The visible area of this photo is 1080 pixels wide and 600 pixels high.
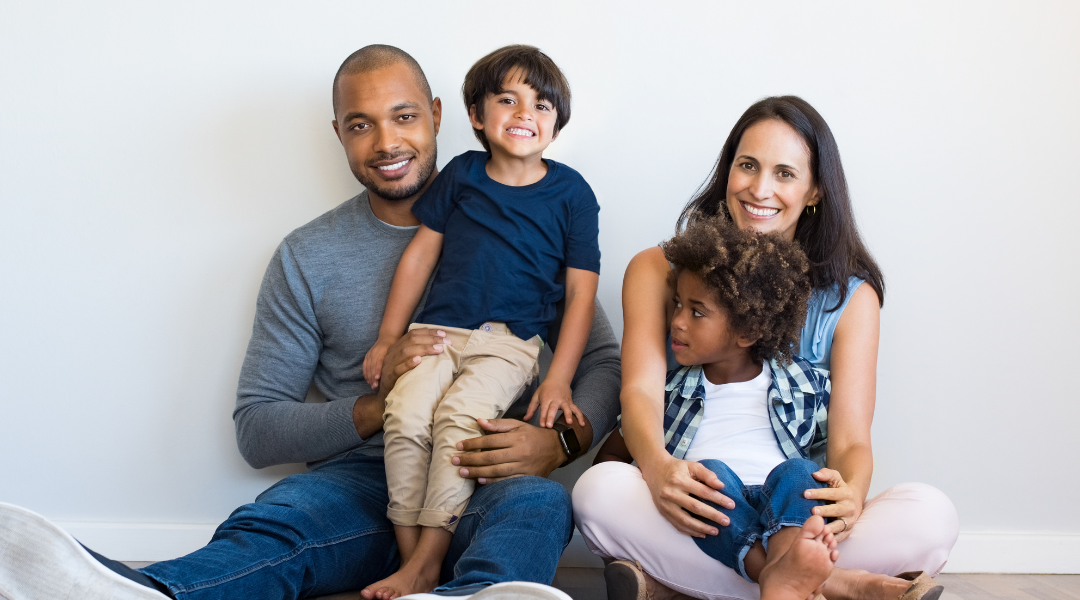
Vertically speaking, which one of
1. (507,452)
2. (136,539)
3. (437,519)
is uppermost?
(507,452)

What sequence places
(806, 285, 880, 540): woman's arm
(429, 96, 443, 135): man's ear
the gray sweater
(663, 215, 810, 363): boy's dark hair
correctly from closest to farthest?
(806, 285, 880, 540): woman's arm → (663, 215, 810, 363): boy's dark hair → the gray sweater → (429, 96, 443, 135): man's ear

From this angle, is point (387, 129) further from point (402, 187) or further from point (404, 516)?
point (404, 516)

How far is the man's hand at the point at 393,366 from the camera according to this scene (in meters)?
1.67

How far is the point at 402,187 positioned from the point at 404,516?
0.79 m

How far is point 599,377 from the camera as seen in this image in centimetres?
185

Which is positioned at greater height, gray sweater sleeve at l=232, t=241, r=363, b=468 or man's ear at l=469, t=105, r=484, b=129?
man's ear at l=469, t=105, r=484, b=129

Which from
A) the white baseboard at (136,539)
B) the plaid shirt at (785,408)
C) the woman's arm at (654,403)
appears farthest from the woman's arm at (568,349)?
the white baseboard at (136,539)

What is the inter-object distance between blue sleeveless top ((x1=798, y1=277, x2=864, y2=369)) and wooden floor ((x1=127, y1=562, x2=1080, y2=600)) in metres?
0.70

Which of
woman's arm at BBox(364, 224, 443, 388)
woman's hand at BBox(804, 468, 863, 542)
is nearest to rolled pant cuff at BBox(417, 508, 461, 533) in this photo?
woman's arm at BBox(364, 224, 443, 388)

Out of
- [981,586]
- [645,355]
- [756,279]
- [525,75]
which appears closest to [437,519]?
[645,355]

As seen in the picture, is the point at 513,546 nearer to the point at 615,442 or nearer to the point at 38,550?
the point at 615,442

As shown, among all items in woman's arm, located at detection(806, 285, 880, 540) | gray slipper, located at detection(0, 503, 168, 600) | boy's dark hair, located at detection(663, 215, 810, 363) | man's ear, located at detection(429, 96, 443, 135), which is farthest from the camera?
man's ear, located at detection(429, 96, 443, 135)

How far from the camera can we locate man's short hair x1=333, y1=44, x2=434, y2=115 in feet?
6.12

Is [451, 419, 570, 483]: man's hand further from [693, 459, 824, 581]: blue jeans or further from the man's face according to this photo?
the man's face
